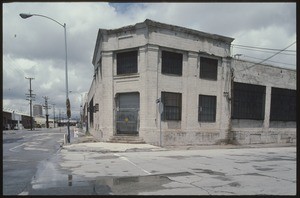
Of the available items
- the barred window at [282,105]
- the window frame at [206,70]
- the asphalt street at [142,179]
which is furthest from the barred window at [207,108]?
the asphalt street at [142,179]

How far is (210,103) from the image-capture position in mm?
24656

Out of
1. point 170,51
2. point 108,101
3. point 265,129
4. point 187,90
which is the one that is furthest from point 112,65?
point 265,129

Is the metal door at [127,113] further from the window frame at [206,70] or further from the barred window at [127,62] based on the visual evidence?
the window frame at [206,70]

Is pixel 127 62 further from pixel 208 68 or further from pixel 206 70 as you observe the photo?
pixel 208 68

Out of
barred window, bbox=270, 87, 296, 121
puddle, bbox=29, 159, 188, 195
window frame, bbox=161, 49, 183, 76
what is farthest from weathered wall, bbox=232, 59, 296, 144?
puddle, bbox=29, 159, 188, 195

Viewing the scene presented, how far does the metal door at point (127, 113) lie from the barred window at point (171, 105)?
2.06m

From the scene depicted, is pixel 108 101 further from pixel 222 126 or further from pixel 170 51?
pixel 222 126

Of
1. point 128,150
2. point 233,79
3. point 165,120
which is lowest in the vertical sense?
point 128,150

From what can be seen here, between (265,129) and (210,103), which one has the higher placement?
(210,103)

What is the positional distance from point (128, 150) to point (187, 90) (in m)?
7.77

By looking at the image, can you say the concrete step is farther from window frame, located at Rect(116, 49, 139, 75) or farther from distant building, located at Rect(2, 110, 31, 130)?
distant building, located at Rect(2, 110, 31, 130)

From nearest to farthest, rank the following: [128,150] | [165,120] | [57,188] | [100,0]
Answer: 1. [100,0]
2. [57,188]
3. [128,150]
4. [165,120]

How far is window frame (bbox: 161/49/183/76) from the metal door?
2.98 meters

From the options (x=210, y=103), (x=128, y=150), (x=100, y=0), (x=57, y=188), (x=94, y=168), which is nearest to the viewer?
(x=100, y=0)
